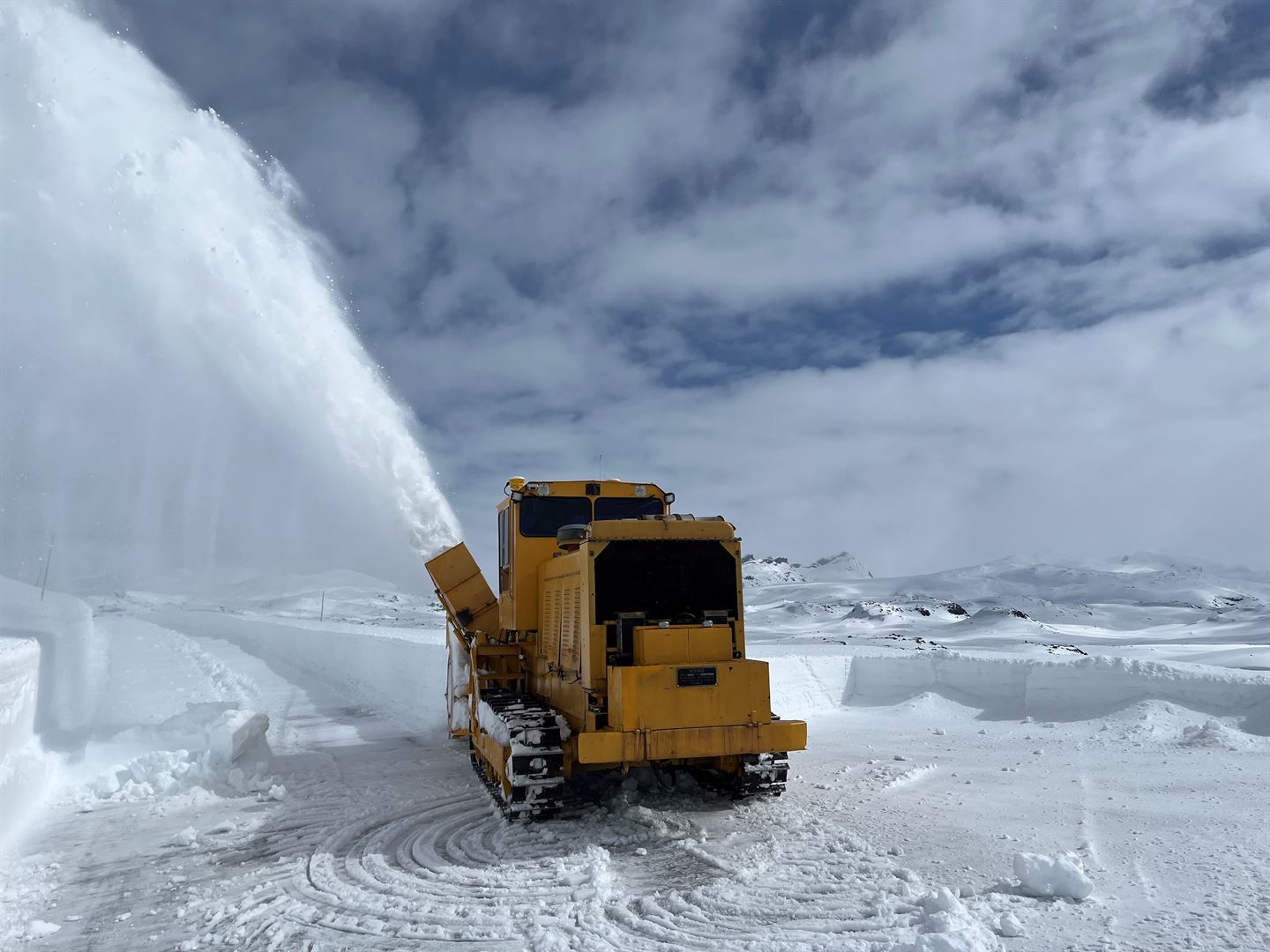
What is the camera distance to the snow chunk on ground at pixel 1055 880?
493 cm

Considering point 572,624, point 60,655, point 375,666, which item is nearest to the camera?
point 572,624

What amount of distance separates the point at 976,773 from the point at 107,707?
39.1ft

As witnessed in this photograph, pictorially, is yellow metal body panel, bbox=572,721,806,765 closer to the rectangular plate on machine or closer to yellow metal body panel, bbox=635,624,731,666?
the rectangular plate on machine

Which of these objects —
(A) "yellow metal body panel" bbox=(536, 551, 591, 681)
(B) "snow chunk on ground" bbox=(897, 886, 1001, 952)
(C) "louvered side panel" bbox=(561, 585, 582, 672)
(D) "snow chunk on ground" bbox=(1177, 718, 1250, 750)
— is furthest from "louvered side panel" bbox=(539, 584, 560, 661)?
(D) "snow chunk on ground" bbox=(1177, 718, 1250, 750)

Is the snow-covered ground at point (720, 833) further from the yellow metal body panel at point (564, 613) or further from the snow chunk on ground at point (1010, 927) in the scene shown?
the yellow metal body panel at point (564, 613)

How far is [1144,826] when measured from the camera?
21.7 feet

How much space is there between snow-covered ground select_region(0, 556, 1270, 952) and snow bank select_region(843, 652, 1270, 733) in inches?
1.5

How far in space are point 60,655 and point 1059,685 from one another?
61.8 feet

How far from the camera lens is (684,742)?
272 inches

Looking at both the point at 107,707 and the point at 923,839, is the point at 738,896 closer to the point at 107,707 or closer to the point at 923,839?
the point at 923,839

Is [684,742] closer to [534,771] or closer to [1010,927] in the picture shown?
[534,771]

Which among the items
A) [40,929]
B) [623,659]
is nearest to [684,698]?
[623,659]

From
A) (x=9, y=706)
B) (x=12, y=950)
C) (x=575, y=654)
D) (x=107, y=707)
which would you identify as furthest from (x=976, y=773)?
Answer: (x=107, y=707)

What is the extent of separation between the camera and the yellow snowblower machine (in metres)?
6.93
